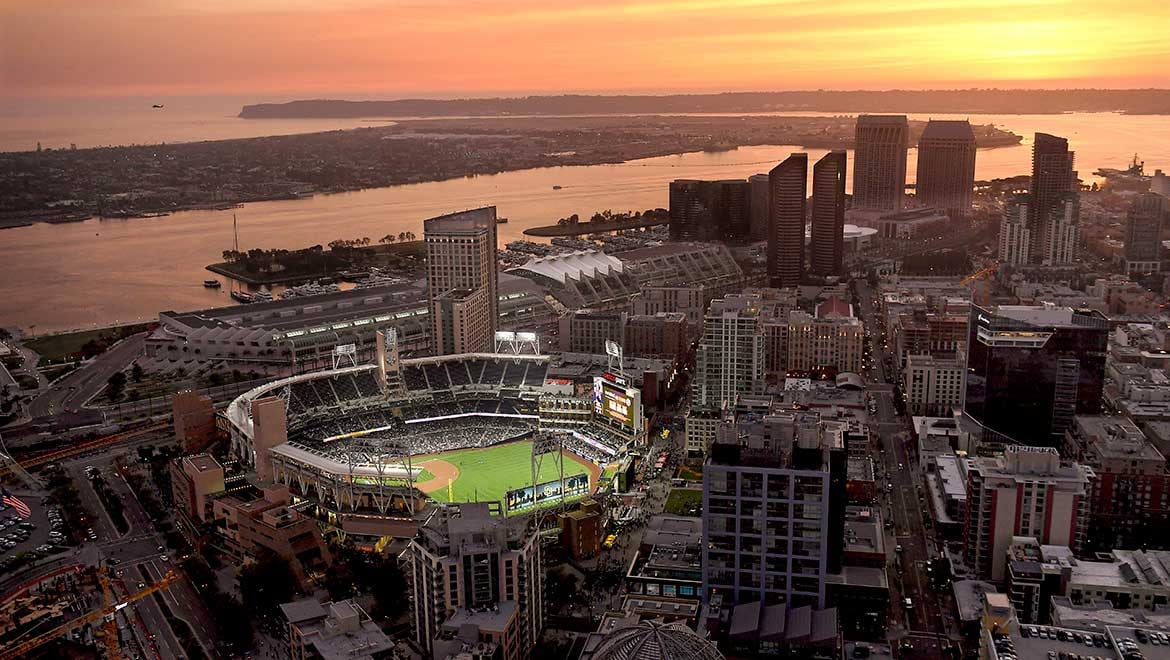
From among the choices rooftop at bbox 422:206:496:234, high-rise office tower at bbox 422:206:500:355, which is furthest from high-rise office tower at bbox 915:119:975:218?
high-rise office tower at bbox 422:206:500:355

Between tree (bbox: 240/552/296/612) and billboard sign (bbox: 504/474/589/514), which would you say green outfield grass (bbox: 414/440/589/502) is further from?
tree (bbox: 240/552/296/612)

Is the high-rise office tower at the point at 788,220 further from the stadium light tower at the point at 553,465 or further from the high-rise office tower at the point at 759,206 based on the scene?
the stadium light tower at the point at 553,465

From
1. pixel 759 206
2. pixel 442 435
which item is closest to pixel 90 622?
pixel 442 435

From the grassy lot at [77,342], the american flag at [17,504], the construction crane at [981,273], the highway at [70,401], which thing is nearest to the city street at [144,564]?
the american flag at [17,504]

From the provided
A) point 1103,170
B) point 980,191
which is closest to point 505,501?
point 1103,170

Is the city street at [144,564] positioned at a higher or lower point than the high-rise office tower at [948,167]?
lower
